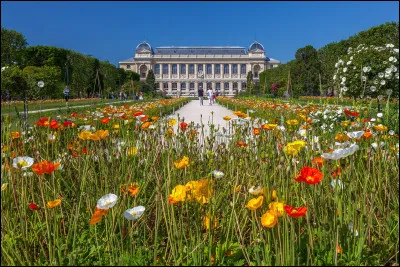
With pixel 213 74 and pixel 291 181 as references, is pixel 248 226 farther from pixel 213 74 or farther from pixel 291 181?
pixel 213 74

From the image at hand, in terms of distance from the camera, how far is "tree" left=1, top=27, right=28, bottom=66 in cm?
2850

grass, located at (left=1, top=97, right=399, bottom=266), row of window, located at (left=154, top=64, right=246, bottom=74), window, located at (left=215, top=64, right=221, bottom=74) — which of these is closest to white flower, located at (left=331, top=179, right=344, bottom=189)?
grass, located at (left=1, top=97, right=399, bottom=266)

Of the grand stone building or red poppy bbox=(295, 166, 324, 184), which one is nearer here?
red poppy bbox=(295, 166, 324, 184)

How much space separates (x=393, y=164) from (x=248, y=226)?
97 cm

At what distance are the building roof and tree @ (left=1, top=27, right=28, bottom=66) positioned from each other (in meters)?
58.6

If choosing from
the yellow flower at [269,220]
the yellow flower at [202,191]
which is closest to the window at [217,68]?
the yellow flower at [202,191]

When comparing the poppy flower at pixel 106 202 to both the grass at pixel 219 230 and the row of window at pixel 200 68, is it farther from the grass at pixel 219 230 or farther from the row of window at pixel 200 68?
the row of window at pixel 200 68

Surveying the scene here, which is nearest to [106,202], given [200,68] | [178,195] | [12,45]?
[178,195]

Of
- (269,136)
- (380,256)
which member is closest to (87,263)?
(380,256)

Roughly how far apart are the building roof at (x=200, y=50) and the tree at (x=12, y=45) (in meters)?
58.6

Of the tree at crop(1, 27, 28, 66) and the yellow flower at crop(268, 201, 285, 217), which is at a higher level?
the tree at crop(1, 27, 28, 66)

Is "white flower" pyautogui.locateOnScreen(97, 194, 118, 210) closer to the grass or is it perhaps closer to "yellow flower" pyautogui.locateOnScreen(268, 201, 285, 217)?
the grass

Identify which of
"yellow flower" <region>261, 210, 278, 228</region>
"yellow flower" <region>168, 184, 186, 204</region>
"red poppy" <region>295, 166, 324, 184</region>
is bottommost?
"yellow flower" <region>261, 210, 278, 228</region>

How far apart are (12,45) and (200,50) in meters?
60.8
